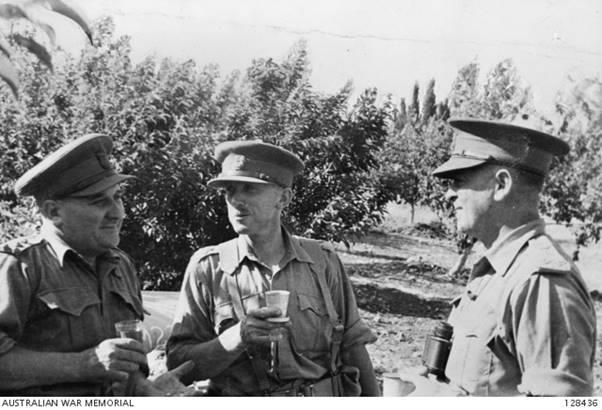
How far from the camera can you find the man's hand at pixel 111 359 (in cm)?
224

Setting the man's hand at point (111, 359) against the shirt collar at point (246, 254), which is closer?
the man's hand at point (111, 359)

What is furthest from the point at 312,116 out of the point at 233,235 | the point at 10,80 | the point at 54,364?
the point at 54,364

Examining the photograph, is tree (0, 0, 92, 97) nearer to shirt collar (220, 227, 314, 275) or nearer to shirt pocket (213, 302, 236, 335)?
shirt collar (220, 227, 314, 275)

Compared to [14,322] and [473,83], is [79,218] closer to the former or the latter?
[14,322]

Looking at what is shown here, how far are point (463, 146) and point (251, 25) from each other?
61.0 inches

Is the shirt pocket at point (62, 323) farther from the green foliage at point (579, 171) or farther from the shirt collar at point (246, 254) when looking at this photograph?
the green foliage at point (579, 171)

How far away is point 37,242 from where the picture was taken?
2391 millimetres

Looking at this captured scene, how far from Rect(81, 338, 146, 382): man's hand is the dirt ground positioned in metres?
3.42

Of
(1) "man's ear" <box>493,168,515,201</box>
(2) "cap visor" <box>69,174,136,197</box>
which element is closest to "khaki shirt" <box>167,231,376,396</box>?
(2) "cap visor" <box>69,174,136,197</box>

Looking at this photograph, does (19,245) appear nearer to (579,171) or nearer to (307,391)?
(307,391)

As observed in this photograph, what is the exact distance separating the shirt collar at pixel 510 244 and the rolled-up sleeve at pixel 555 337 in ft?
0.59

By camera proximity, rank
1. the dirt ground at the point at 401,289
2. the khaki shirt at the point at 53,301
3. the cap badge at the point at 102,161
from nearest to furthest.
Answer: the khaki shirt at the point at 53,301 → the cap badge at the point at 102,161 → the dirt ground at the point at 401,289

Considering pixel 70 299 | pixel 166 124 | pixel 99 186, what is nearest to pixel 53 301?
pixel 70 299

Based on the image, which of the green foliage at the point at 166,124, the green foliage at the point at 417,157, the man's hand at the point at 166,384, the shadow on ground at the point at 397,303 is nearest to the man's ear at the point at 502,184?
the man's hand at the point at 166,384
